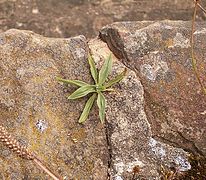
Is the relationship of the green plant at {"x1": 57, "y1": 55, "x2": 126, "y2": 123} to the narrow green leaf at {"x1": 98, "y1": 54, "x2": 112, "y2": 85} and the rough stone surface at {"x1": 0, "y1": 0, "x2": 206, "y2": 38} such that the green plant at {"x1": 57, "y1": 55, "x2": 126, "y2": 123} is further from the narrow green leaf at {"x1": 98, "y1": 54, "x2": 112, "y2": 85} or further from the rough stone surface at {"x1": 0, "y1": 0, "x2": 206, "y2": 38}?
the rough stone surface at {"x1": 0, "y1": 0, "x2": 206, "y2": 38}

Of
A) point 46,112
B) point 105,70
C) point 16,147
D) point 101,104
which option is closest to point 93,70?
point 105,70

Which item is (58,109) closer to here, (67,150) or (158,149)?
(67,150)

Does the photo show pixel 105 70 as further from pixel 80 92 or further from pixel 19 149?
pixel 19 149

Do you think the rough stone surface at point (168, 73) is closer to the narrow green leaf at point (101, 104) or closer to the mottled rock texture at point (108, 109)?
the mottled rock texture at point (108, 109)

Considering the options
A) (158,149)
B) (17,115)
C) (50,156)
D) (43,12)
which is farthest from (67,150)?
(43,12)

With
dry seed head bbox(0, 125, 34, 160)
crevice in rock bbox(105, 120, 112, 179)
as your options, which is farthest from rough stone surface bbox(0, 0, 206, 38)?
dry seed head bbox(0, 125, 34, 160)

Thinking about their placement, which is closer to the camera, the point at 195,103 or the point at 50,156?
the point at 50,156
